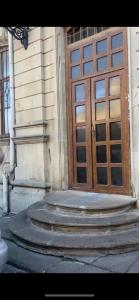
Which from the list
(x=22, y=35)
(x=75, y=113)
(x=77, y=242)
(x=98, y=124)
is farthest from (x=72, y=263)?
(x=22, y=35)

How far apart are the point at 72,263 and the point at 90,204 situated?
123 centimetres

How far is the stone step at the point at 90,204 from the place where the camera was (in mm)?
5082

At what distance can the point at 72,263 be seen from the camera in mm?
4180

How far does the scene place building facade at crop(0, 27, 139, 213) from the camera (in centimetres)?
574

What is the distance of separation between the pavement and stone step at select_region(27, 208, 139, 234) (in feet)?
1.61

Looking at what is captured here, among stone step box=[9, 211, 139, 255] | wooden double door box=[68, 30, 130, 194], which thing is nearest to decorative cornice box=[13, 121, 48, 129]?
wooden double door box=[68, 30, 130, 194]

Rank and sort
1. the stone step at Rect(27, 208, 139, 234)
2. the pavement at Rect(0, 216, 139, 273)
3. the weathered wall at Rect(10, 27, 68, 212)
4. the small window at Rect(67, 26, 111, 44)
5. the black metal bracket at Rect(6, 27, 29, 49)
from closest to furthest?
the pavement at Rect(0, 216, 139, 273)
the stone step at Rect(27, 208, 139, 234)
the small window at Rect(67, 26, 111, 44)
the weathered wall at Rect(10, 27, 68, 212)
the black metal bracket at Rect(6, 27, 29, 49)

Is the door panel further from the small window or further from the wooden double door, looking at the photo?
the small window
